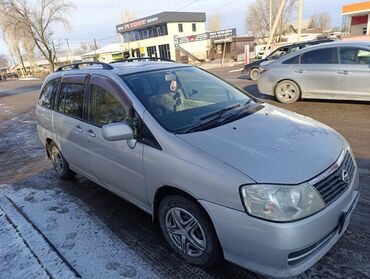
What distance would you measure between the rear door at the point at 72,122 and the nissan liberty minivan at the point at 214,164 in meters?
0.03

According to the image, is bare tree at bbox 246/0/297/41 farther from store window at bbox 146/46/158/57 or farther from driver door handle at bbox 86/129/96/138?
driver door handle at bbox 86/129/96/138

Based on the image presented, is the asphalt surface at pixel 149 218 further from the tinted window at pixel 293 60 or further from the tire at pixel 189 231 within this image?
the tinted window at pixel 293 60

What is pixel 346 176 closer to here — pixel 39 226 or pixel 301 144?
pixel 301 144

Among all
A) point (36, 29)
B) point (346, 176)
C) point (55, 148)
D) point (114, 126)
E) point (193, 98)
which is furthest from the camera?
point (36, 29)

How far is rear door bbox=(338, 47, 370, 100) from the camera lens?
271 inches

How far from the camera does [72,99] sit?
13.4ft

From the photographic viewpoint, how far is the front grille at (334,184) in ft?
7.26

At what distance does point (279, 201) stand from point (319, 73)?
649cm

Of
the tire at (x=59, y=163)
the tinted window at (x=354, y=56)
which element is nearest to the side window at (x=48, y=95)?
the tire at (x=59, y=163)

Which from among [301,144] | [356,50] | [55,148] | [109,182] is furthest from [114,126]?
[356,50]

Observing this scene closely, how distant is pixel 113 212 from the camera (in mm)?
3746

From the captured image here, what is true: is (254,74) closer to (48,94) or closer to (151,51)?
(48,94)

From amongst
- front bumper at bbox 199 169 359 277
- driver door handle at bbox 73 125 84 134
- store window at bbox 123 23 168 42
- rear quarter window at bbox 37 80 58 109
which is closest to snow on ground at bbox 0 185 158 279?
front bumper at bbox 199 169 359 277

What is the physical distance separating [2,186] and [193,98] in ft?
12.0
